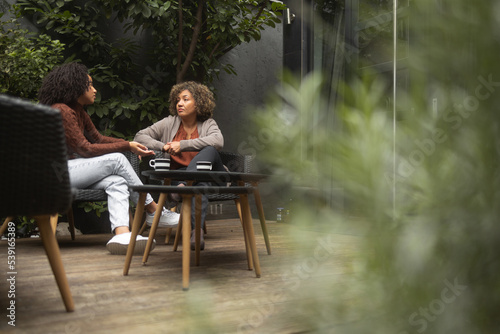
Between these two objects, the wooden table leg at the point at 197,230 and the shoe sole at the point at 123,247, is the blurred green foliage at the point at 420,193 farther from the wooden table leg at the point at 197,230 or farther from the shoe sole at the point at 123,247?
the shoe sole at the point at 123,247

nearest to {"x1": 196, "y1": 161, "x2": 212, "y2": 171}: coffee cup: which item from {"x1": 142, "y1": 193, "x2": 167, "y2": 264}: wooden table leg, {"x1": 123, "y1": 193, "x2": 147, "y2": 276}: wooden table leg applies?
{"x1": 142, "y1": 193, "x2": 167, "y2": 264}: wooden table leg

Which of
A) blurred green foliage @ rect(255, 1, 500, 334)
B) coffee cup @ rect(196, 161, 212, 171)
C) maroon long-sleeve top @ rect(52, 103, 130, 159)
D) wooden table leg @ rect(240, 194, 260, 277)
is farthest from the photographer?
coffee cup @ rect(196, 161, 212, 171)

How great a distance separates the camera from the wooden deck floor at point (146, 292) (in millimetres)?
275

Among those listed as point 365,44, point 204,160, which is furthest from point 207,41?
point 365,44

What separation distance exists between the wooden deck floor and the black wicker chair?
0.34 m

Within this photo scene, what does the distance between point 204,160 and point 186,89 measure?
2.07 feet

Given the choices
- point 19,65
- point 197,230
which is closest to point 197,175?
point 197,230

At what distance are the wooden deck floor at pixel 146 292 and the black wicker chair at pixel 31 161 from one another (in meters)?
0.34

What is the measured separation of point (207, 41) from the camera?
4301 mm

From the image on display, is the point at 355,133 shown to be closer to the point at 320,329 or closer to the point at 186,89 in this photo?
the point at 320,329

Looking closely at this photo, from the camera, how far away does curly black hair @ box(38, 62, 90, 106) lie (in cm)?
276

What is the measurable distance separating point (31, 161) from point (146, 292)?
26.3 inches

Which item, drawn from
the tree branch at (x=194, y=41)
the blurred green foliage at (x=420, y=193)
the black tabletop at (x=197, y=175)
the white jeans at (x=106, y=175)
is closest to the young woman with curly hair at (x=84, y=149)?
the white jeans at (x=106, y=175)

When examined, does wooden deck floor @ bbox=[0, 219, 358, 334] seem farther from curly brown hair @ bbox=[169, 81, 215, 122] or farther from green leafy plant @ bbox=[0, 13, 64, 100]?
green leafy plant @ bbox=[0, 13, 64, 100]
